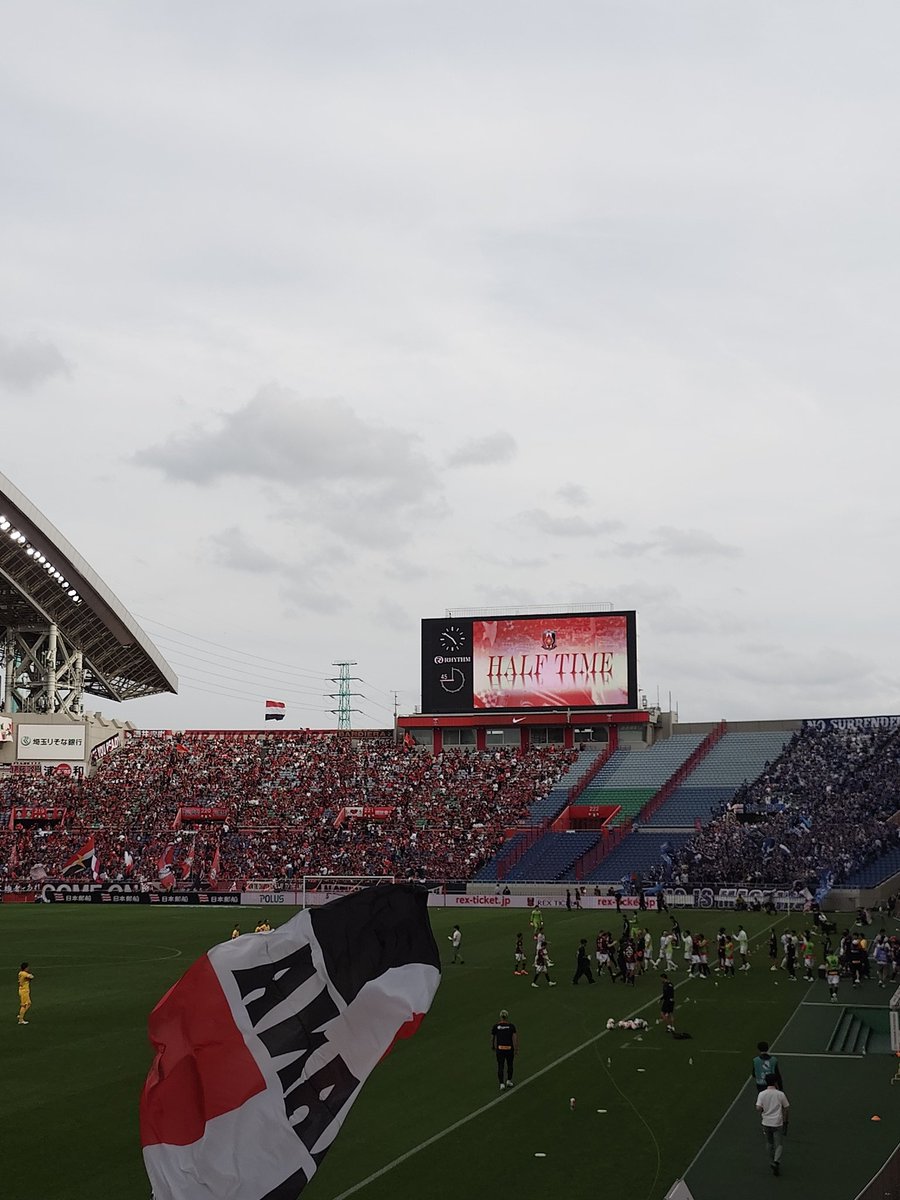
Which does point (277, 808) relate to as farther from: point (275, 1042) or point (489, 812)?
point (275, 1042)

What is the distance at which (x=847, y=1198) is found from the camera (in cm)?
1773

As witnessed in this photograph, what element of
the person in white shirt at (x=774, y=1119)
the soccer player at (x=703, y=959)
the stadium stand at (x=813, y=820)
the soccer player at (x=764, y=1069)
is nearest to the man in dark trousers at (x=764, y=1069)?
the soccer player at (x=764, y=1069)

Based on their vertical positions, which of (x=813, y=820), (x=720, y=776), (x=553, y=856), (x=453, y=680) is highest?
(x=453, y=680)

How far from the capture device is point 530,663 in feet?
308

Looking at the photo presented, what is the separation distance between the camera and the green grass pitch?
1861 cm

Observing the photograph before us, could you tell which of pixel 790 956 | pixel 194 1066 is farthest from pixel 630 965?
pixel 194 1066

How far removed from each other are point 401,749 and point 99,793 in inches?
918

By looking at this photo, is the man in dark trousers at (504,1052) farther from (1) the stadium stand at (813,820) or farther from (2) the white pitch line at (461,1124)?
(1) the stadium stand at (813,820)

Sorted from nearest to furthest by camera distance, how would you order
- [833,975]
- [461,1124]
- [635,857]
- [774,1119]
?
1. [774,1119]
2. [461,1124]
3. [833,975]
4. [635,857]

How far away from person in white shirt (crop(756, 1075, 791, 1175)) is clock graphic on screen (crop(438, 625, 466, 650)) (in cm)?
7655

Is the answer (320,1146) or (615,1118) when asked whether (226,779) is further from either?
(320,1146)

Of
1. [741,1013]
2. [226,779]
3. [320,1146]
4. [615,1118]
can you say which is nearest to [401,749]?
[226,779]

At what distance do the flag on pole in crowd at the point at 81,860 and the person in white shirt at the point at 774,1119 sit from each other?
69406 millimetres

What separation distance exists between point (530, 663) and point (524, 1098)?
70503mm
